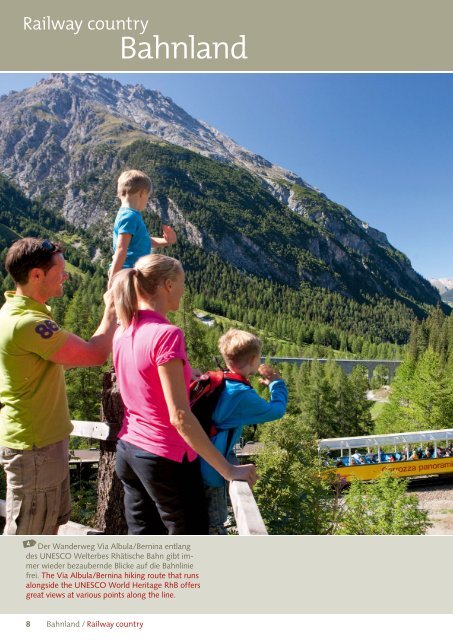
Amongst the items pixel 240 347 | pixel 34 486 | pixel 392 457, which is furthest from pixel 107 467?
pixel 392 457

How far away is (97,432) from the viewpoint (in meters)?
4.41

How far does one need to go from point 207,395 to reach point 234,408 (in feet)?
0.70

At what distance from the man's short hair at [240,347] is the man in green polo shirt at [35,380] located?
33.7 inches

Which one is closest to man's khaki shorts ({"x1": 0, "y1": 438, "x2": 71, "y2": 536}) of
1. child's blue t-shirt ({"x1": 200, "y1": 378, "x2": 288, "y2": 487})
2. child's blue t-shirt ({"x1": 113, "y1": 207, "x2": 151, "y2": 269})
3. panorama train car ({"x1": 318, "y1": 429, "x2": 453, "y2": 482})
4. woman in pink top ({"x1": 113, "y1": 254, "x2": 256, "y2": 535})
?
woman in pink top ({"x1": 113, "y1": 254, "x2": 256, "y2": 535})

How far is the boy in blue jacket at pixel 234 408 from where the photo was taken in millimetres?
→ 3148

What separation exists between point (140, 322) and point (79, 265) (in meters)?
192

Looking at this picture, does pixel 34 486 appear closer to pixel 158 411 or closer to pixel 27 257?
pixel 158 411

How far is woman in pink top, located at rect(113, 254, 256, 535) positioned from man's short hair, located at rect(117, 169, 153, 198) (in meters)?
1.80

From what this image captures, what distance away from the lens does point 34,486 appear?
315 cm

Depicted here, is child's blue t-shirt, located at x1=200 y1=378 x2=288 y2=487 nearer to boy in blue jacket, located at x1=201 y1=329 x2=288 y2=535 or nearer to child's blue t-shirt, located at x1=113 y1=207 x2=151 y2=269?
boy in blue jacket, located at x1=201 y1=329 x2=288 y2=535

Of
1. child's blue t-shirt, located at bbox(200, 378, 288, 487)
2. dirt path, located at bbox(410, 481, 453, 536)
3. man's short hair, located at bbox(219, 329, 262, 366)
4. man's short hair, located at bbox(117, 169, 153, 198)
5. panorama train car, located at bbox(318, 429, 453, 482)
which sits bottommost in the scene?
dirt path, located at bbox(410, 481, 453, 536)

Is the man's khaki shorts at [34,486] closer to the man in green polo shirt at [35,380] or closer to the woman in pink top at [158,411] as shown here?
the man in green polo shirt at [35,380]

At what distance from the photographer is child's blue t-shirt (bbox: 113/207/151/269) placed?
4.38 metres
